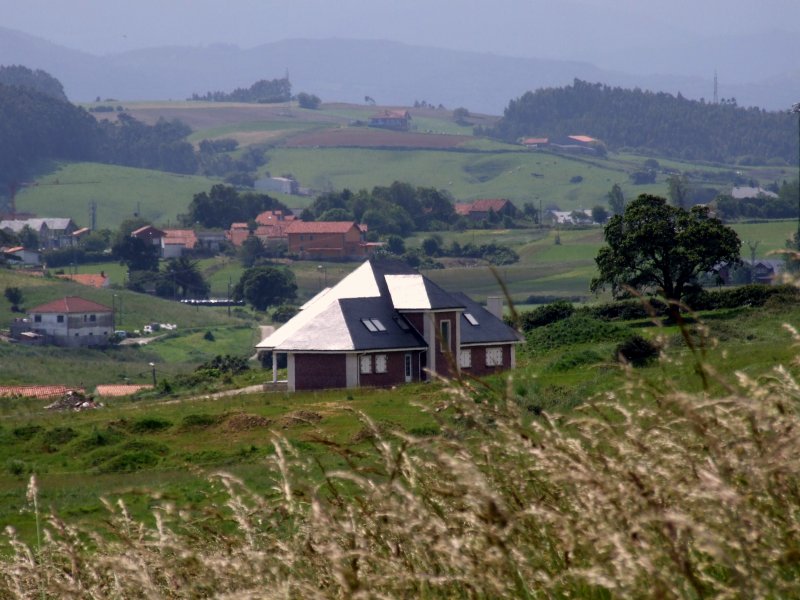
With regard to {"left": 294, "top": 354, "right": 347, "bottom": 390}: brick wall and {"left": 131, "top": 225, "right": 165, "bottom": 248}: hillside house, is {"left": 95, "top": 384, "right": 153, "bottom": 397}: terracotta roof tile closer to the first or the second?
{"left": 294, "top": 354, "right": 347, "bottom": 390}: brick wall

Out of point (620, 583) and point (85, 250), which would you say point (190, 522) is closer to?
point (620, 583)

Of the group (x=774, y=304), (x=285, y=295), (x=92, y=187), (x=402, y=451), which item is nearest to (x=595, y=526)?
(x=402, y=451)

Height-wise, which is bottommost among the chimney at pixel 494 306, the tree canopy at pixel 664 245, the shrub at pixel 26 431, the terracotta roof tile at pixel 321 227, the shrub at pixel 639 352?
the shrub at pixel 26 431

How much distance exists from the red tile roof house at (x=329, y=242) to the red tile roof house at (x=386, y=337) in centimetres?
9817

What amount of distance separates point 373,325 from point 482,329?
3.74 m

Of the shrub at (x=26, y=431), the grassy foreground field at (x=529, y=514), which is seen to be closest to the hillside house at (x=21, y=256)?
the shrub at (x=26, y=431)

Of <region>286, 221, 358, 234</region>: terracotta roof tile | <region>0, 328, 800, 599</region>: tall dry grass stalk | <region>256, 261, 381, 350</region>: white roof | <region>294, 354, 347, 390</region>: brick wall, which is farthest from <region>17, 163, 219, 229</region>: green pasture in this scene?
<region>0, 328, 800, 599</region>: tall dry grass stalk

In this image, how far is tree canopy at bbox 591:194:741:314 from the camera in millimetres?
44469

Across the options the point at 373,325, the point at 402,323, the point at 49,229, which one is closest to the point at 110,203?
the point at 49,229

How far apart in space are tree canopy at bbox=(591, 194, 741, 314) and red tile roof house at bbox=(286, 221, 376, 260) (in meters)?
97.3

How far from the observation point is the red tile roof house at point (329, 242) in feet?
474

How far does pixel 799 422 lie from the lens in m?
5.29

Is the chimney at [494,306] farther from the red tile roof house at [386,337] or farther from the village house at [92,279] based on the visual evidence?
the village house at [92,279]

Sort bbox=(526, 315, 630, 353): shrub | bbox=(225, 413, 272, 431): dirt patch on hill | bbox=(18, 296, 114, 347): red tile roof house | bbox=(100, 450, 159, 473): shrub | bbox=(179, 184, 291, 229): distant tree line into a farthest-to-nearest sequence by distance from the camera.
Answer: bbox=(179, 184, 291, 229): distant tree line, bbox=(18, 296, 114, 347): red tile roof house, bbox=(526, 315, 630, 353): shrub, bbox=(225, 413, 272, 431): dirt patch on hill, bbox=(100, 450, 159, 473): shrub
